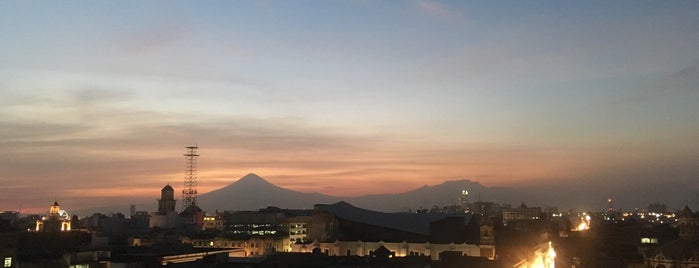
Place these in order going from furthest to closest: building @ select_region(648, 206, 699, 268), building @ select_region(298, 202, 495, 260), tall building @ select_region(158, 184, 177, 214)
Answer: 1. tall building @ select_region(158, 184, 177, 214)
2. building @ select_region(298, 202, 495, 260)
3. building @ select_region(648, 206, 699, 268)

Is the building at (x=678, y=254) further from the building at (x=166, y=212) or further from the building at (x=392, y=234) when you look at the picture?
the building at (x=166, y=212)

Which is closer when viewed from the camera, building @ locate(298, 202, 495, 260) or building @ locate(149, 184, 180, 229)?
building @ locate(298, 202, 495, 260)

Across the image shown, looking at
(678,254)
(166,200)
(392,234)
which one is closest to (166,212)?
(166,200)

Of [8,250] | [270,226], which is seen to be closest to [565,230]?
[270,226]

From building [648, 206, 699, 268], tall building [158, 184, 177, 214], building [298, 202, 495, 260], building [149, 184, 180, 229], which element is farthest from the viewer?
tall building [158, 184, 177, 214]

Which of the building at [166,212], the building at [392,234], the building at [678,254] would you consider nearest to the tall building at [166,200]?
the building at [166,212]

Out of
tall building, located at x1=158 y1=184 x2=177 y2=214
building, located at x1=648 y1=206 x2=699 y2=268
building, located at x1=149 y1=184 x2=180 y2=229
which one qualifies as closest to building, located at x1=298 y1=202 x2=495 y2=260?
Result: building, located at x1=648 y1=206 x2=699 y2=268

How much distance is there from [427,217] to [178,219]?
68.7 meters

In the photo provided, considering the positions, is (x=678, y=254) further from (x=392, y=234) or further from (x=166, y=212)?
(x=166, y=212)

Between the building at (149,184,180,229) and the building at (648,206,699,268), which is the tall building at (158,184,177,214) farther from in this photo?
the building at (648,206,699,268)

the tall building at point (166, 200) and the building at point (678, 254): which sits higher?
the tall building at point (166, 200)

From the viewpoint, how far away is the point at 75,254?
53500 mm

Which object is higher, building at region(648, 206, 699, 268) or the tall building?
the tall building

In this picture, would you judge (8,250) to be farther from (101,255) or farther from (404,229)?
(404,229)
